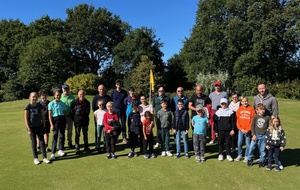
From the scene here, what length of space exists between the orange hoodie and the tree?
4397cm

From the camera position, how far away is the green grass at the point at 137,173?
5306 mm

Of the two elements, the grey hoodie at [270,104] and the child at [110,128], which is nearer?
the grey hoodie at [270,104]

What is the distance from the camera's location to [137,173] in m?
5.94

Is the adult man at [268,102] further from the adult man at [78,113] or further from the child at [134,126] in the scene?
the adult man at [78,113]

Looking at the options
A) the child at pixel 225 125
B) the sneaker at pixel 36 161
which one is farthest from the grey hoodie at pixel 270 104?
the sneaker at pixel 36 161

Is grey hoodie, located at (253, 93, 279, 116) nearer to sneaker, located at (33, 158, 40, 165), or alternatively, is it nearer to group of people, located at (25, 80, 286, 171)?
group of people, located at (25, 80, 286, 171)

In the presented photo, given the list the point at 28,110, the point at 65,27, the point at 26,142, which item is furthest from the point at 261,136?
the point at 65,27

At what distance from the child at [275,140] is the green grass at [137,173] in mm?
278

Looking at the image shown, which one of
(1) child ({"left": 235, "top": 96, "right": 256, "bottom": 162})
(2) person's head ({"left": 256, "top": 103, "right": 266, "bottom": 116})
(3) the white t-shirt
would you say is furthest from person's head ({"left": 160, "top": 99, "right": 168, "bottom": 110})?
(2) person's head ({"left": 256, "top": 103, "right": 266, "bottom": 116})

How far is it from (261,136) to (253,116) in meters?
0.55

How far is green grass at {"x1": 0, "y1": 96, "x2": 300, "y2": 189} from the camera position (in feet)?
17.4

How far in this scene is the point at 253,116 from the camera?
670cm

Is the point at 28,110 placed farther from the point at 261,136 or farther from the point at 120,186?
the point at 261,136

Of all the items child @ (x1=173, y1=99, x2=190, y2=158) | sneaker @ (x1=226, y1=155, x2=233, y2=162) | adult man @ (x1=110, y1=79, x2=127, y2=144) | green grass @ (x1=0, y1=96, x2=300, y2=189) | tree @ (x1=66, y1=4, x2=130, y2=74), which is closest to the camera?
green grass @ (x1=0, y1=96, x2=300, y2=189)
